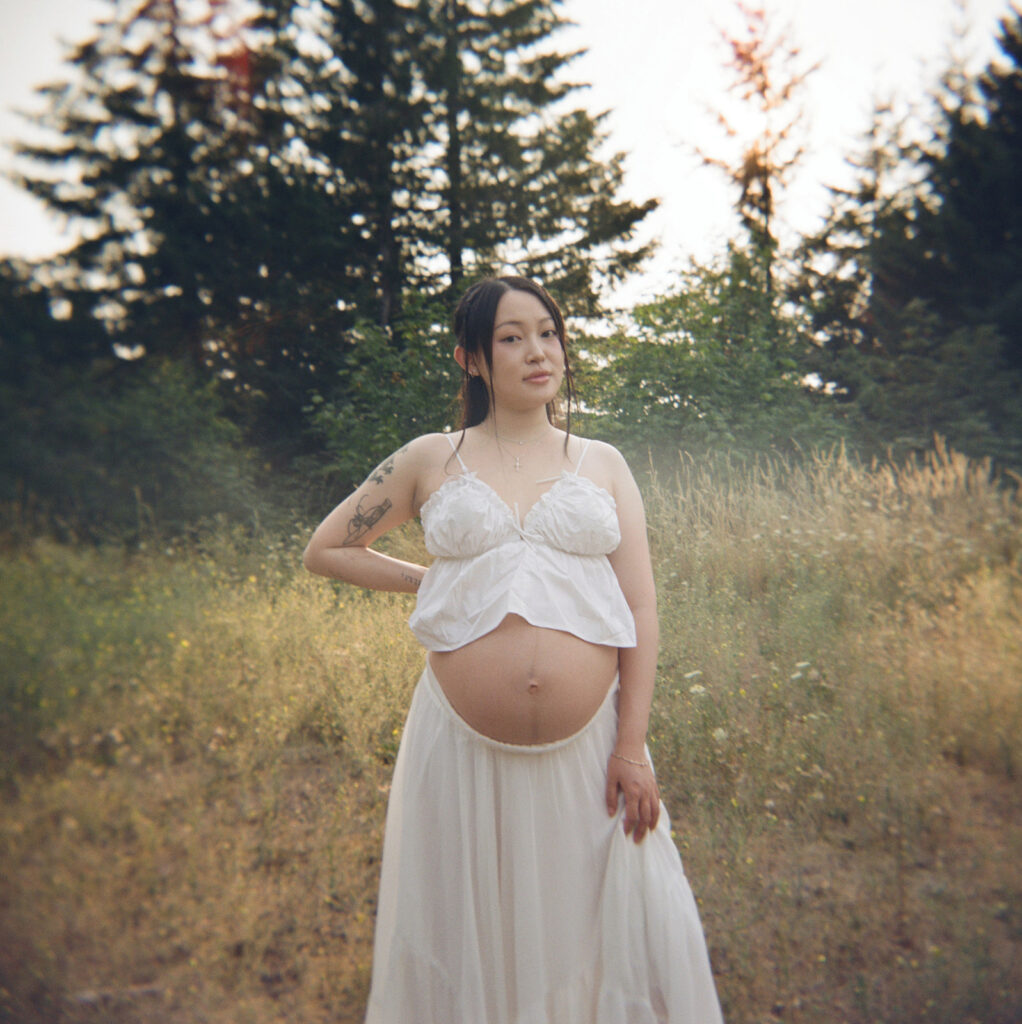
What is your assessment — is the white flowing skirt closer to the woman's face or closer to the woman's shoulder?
the woman's shoulder

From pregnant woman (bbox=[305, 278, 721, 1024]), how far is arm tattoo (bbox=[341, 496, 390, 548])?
0.66 feet

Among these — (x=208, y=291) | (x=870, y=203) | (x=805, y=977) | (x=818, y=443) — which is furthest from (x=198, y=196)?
(x=870, y=203)

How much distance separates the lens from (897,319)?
8562mm

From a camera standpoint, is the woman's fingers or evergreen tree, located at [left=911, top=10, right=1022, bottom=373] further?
evergreen tree, located at [left=911, top=10, right=1022, bottom=373]

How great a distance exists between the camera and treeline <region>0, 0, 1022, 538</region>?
2.20m

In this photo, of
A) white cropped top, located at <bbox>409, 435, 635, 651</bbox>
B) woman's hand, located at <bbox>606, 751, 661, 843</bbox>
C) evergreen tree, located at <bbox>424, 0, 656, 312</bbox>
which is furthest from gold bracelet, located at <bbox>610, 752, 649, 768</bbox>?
evergreen tree, located at <bbox>424, 0, 656, 312</bbox>

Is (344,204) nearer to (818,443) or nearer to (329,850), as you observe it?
(329,850)

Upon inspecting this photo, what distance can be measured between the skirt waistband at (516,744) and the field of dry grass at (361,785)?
1113mm

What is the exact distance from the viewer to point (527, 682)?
57.9 inches

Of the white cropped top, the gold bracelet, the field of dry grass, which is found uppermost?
the white cropped top

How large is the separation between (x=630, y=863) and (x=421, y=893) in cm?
49

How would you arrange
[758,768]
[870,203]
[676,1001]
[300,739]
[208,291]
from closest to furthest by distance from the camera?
[676,1001], [758,768], [300,739], [208,291], [870,203]

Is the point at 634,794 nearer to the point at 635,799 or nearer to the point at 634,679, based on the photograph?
the point at 635,799

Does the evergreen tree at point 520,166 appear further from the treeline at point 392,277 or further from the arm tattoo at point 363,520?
the arm tattoo at point 363,520
